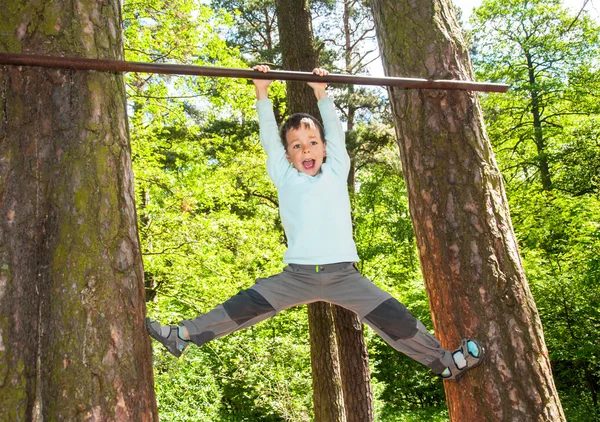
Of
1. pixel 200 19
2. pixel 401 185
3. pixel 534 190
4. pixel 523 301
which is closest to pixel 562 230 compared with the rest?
pixel 534 190

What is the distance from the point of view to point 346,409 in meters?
6.68

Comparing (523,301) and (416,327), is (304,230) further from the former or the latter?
(523,301)

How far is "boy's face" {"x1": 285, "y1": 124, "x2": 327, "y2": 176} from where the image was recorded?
10.1ft

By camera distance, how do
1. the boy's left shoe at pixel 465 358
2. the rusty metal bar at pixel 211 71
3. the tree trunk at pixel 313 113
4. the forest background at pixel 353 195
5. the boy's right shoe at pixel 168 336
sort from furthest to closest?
the forest background at pixel 353 195 → the tree trunk at pixel 313 113 → the boy's left shoe at pixel 465 358 → the boy's right shoe at pixel 168 336 → the rusty metal bar at pixel 211 71

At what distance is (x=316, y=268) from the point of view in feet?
9.35

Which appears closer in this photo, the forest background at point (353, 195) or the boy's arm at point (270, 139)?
the boy's arm at point (270, 139)

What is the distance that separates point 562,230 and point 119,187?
12.5 m

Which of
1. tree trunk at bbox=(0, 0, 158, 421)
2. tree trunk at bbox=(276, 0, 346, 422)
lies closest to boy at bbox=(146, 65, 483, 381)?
tree trunk at bbox=(0, 0, 158, 421)

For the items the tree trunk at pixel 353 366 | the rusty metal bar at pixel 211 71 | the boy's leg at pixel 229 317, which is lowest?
the tree trunk at pixel 353 366

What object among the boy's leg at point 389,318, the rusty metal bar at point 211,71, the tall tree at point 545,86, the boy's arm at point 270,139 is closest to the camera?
the rusty metal bar at point 211,71

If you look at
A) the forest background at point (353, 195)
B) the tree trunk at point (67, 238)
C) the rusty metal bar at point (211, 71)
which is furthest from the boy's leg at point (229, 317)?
the forest background at point (353, 195)

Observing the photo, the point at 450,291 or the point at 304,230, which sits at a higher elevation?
the point at 304,230

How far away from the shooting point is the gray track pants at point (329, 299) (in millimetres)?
2711

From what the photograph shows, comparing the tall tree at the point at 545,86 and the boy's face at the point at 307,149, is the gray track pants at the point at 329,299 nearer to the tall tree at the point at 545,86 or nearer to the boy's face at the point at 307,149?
the boy's face at the point at 307,149
